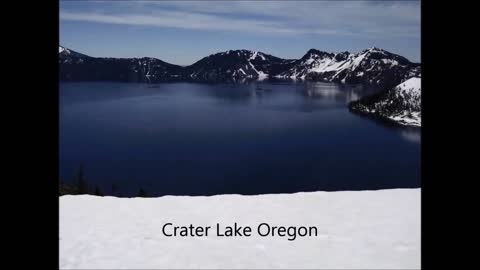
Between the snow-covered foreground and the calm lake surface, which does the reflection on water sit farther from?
the snow-covered foreground

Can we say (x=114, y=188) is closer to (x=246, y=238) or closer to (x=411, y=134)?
(x=246, y=238)

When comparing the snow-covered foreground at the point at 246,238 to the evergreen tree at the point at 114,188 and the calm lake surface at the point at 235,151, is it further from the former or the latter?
the evergreen tree at the point at 114,188

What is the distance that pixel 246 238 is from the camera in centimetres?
702

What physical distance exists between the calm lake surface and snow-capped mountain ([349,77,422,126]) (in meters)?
8.13

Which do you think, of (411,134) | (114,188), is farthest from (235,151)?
(411,134)

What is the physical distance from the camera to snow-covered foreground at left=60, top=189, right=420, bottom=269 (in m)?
6.11

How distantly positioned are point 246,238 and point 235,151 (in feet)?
255

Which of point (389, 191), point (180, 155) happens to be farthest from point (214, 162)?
point (389, 191)

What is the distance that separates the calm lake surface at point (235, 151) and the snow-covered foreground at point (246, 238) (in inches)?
2008

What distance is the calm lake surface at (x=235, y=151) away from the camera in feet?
218

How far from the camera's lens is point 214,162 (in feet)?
251

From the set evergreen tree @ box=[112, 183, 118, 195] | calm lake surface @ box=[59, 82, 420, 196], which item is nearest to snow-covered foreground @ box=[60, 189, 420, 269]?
calm lake surface @ box=[59, 82, 420, 196]

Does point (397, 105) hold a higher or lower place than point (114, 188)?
higher
